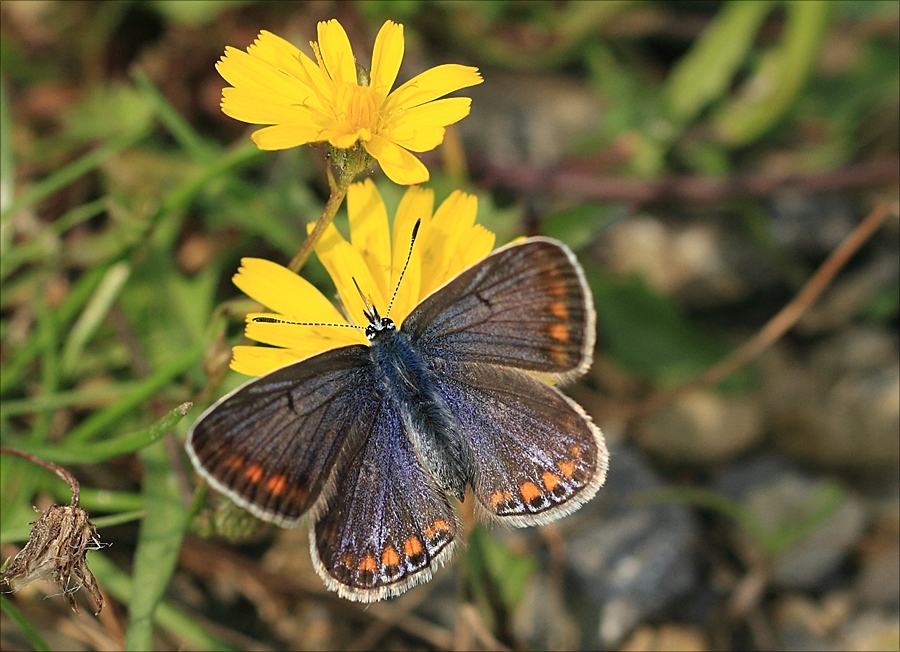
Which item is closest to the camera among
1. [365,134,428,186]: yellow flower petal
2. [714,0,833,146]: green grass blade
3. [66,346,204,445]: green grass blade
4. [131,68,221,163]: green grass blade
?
[365,134,428,186]: yellow flower petal

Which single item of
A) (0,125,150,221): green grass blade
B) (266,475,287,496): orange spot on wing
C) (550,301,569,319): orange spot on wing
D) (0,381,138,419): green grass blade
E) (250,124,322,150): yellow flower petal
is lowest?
(0,381,138,419): green grass blade

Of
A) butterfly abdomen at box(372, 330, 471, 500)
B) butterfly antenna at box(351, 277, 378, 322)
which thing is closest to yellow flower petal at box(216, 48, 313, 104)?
butterfly antenna at box(351, 277, 378, 322)

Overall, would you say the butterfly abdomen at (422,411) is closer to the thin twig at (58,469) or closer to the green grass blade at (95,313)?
the thin twig at (58,469)

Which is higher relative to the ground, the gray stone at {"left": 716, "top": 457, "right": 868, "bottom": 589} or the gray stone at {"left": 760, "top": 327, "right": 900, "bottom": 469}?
the gray stone at {"left": 760, "top": 327, "right": 900, "bottom": 469}


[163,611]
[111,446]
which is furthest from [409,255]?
[163,611]

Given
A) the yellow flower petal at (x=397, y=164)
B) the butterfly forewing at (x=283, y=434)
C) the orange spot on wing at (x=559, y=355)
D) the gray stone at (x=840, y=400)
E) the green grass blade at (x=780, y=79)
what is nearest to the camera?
the butterfly forewing at (x=283, y=434)

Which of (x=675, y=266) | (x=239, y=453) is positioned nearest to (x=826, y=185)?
(x=675, y=266)

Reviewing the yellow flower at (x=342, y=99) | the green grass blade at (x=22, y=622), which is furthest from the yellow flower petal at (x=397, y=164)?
the green grass blade at (x=22, y=622)

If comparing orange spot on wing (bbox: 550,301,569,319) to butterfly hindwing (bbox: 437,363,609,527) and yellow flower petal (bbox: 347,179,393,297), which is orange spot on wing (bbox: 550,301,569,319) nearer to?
butterfly hindwing (bbox: 437,363,609,527)
